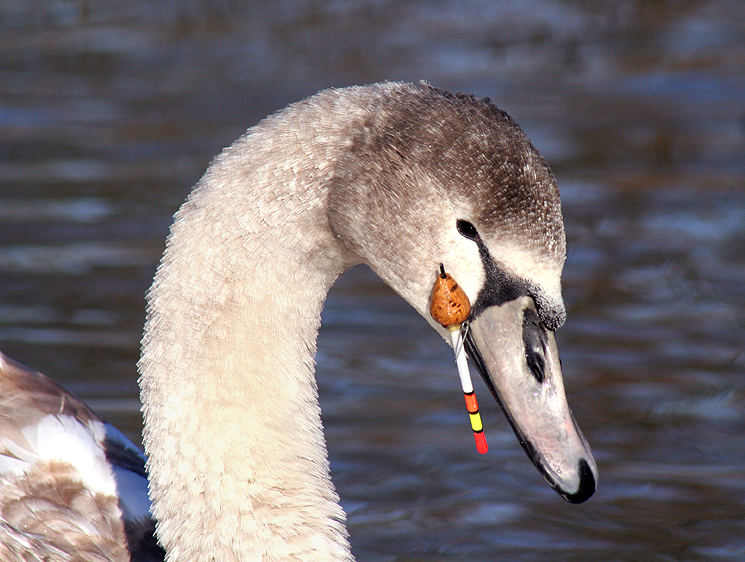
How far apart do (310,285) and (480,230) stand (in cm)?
54

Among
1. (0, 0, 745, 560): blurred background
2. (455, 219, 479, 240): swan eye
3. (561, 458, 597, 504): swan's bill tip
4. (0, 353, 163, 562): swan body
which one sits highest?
(0, 0, 745, 560): blurred background

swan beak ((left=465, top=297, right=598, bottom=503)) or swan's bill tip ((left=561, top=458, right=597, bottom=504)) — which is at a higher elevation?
swan beak ((left=465, top=297, right=598, bottom=503))

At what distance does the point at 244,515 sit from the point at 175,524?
204 mm

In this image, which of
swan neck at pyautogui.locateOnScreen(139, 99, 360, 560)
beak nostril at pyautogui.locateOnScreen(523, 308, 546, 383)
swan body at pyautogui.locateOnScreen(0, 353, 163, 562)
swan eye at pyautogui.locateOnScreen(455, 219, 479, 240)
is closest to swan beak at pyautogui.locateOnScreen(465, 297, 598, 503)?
beak nostril at pyautogui.locateOnScreen(523, 308, 546, 383)

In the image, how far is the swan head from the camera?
3832 millimetres

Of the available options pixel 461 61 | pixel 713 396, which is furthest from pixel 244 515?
pixel 461 61

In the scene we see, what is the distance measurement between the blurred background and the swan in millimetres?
1590

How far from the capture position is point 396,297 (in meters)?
7.87

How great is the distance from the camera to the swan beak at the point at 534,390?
4.00 metres

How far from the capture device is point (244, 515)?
13.6 feet

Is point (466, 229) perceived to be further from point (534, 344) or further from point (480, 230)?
point (534, 344)

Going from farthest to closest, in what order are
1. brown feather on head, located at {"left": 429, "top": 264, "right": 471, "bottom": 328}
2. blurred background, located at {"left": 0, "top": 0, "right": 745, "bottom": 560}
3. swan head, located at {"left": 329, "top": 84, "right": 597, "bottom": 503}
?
1. blurred background, located at {"left": 0, "top": 0, "right": 745, "bottom": 560}
2. brown feather on head, located at {"left": 429, "top": 264, "right": 471, "bottom": 328}
3. swan head, located at {"left": 329, "top": 84, "right": 597, "bottom": 503}

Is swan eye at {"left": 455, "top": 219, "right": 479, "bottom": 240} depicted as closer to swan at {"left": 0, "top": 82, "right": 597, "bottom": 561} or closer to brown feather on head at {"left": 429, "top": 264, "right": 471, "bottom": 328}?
swan at {"left": 0, "top": 82, "right": 597, "bottom": 561}

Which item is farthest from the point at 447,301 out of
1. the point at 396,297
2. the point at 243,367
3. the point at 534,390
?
the point at 396,297
